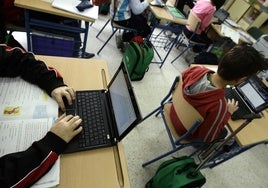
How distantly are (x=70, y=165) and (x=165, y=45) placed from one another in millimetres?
3227

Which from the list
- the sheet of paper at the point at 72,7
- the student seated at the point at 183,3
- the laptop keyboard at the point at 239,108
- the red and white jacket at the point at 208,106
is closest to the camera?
the red and white jacket at the point at 208,106

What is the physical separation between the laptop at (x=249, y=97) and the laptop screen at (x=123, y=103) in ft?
3.09

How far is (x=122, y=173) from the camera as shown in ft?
2.48

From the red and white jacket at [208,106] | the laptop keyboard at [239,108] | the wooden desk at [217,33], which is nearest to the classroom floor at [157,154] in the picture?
the red and white jacket at [208,106]

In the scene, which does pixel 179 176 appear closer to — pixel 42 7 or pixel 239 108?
pixel 239 108

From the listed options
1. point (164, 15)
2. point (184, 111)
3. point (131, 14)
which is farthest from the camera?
point (131, 14)

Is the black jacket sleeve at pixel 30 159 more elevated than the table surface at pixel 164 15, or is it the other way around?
the black jacket sleeve at pixel 30 159

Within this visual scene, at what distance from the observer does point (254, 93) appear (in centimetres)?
152

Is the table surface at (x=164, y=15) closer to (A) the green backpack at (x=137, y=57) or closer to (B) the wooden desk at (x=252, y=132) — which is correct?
(A) the green backpack at (x=137, y=57)

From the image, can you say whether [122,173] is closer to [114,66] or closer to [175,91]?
[175,91]

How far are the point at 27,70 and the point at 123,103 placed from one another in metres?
0.51

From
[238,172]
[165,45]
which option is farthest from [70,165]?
[165,45]

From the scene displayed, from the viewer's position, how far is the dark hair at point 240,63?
1243mm

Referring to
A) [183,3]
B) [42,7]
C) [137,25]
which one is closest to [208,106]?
[42,7]
